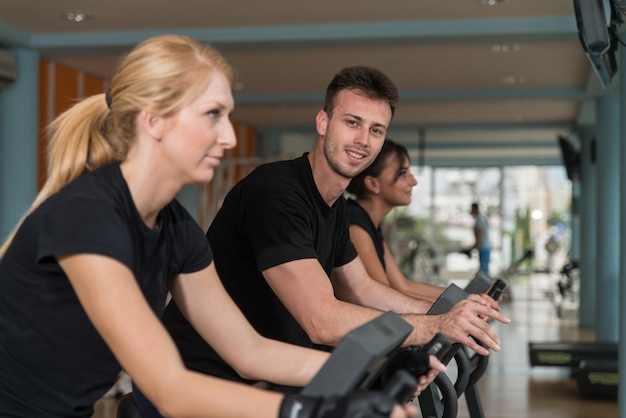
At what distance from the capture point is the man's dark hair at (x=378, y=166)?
140 inches

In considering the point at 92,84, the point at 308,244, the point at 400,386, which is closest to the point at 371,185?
the point at 308,244

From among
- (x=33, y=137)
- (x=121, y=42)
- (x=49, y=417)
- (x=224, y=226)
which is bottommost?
(x=49, y=417)

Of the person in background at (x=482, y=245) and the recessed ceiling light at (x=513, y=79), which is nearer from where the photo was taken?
the recessed ceiling light at (x=513, y=79)

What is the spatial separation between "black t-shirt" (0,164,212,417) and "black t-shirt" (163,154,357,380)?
568mm

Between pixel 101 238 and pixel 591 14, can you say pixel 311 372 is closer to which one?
pixel 101 238

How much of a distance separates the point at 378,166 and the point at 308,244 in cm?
157

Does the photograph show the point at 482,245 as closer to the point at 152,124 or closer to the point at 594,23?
the point at 594,23

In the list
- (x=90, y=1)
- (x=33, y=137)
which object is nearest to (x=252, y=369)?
(x=90, y=1)

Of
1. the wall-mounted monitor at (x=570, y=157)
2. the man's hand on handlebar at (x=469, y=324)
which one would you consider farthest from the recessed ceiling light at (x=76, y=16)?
the wall-mounted monitor at (x=570, y=157)

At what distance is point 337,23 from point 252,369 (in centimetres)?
483

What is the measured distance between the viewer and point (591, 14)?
120 inches

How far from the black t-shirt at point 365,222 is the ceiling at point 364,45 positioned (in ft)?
4.14

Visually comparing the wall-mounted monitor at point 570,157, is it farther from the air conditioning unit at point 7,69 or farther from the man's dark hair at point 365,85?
the man's dark hair at point 365,85

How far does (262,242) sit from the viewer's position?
2076mm
